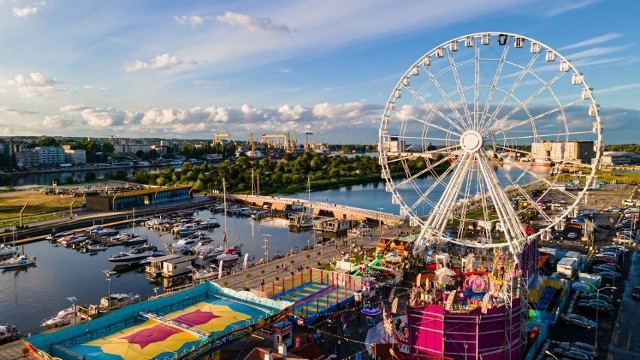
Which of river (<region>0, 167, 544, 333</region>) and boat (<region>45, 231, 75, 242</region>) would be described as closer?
river (<region>0, 167, 544, 333</region>)

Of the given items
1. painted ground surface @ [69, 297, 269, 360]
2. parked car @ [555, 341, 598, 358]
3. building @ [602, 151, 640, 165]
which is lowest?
parked car @ [555, 341, 598, 358]

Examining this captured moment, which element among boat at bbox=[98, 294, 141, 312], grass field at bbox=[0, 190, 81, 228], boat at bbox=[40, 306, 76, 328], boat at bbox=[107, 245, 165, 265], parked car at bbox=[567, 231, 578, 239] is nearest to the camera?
boat at bbox=[40, 306, 76, 328]

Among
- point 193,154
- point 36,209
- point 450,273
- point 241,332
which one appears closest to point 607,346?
point 450,273

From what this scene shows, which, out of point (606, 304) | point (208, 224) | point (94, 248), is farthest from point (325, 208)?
point (606, 304)

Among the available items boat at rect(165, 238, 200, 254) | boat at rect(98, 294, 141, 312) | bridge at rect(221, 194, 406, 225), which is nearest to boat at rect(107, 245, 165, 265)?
boat at rect(165, 238, 200, 254)

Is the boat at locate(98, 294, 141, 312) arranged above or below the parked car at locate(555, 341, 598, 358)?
below

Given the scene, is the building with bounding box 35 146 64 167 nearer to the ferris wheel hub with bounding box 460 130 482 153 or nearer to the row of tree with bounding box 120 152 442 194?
the row of tree with bounding box 120 152 442 194
